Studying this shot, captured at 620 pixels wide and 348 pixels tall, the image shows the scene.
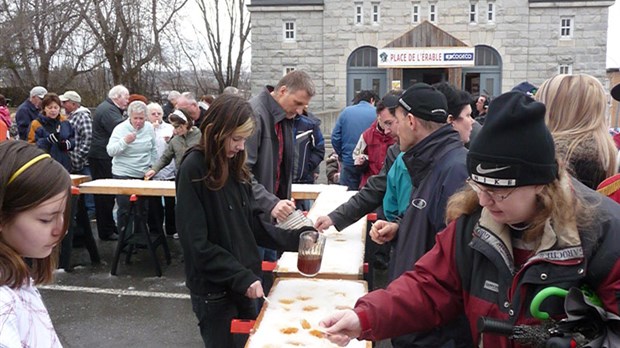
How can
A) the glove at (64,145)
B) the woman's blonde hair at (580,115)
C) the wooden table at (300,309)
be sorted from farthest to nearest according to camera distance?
the glove at (64,145)
the woman's blonde hair at (580,115)
the wooden table at (300,309)

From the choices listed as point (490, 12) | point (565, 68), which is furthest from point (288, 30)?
point (565, 68)

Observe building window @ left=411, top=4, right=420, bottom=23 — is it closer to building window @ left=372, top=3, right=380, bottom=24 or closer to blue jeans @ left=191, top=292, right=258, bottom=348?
building window @ left=372, top=3, right=380, bottom=24

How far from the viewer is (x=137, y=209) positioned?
6574mm

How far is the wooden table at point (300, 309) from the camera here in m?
2.37

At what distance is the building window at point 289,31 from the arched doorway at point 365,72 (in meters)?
3.17

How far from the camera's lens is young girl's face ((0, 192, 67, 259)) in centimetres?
159

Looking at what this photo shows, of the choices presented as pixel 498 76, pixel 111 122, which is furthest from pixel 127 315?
pixel 498 76

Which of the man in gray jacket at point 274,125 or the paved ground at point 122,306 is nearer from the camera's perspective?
the man in gray jacket at point 274,125

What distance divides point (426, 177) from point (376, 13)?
25.9 m

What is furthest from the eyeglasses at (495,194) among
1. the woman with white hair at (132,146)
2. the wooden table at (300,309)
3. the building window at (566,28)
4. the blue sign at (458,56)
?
the building window at (566,28)

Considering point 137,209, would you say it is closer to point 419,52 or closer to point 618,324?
point 618,324

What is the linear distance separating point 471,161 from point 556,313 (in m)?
0.51

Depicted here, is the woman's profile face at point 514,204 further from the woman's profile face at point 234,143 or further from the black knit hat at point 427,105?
the woman's profile face at point 234,143

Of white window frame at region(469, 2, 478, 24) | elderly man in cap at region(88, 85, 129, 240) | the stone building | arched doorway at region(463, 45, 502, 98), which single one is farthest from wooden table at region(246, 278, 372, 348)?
white window frame at region(469, 2, 478, 24)
